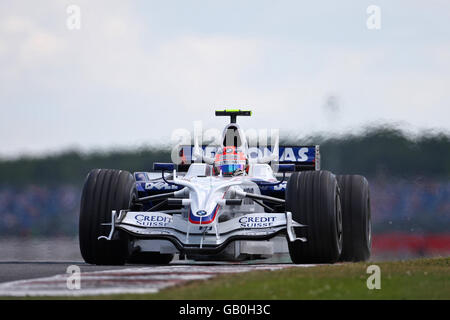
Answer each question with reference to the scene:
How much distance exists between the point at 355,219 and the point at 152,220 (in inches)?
149

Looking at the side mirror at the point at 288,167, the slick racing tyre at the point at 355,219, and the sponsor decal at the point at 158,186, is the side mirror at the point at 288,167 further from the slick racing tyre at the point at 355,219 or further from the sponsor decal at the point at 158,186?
the sponsor decal at the point at 158,186

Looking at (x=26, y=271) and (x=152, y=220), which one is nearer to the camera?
(x=26, y=271)

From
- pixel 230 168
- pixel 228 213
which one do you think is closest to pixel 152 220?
pixel 228 213

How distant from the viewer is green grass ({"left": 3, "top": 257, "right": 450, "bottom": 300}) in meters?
10.2

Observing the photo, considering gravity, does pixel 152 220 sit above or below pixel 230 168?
below

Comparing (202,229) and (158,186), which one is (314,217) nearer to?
(202,229)

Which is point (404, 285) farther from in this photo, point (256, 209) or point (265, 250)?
point (256, 209)

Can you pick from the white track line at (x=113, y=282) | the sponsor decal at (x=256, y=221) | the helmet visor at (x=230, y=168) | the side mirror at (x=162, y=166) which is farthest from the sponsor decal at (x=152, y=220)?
the side mirror at (x=162, y=166)

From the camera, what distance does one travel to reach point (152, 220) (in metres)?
15.8

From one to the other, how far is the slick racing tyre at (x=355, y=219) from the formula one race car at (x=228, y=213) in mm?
17

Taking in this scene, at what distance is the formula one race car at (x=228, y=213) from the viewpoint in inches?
598
